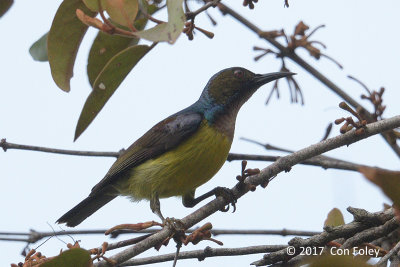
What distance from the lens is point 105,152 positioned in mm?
4031

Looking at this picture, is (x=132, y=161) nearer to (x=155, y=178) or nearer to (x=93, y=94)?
(x=155, y=178)

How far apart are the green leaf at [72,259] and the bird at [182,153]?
5.51 feet

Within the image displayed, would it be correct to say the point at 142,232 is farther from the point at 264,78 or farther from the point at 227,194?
the point at 264,78

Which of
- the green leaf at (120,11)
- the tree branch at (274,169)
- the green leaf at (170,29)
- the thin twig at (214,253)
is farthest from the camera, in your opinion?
the thin twig at (214,253)

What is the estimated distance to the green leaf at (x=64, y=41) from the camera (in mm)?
3062

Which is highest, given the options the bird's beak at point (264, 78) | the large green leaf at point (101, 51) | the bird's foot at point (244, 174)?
the bird's beak at point (264, 78)

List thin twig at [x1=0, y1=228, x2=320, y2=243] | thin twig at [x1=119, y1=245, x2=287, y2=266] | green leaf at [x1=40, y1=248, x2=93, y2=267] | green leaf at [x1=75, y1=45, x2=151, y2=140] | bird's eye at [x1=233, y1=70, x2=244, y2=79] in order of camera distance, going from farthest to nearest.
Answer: bird's eye at [x1=233, y1=70, x2=244, y2=79] → thin twig at [x1=0, y1=228, x2=320, y2=243] → green leaf at [x1=75, y1=45, x2=151, y2=140] → thin twig at [x1=119, y1=245, x2=287, y2=266] → green leaf at [x1=40, y1=248, x2=93, y2=267]

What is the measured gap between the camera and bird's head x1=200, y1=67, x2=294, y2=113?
4.75 m

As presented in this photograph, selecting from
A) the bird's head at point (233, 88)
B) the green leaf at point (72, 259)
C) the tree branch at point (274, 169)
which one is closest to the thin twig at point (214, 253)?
the tree branch at point (274, 169)

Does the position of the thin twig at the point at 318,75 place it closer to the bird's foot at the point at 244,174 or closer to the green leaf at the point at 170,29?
the bird's foot at the point at 244,174

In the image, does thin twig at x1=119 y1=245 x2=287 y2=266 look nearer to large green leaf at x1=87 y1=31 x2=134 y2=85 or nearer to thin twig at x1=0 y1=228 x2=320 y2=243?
thin twig at x1=0 y1=228 x2=320 y2=243

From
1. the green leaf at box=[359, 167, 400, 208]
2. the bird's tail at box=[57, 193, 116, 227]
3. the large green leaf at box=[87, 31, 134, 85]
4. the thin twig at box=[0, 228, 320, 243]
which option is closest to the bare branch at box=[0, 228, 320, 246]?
the thin twig at box=[0, 228, 320, 243]

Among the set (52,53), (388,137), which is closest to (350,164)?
(388,137)

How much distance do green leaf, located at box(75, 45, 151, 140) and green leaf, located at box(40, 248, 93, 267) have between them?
2.96 feet
